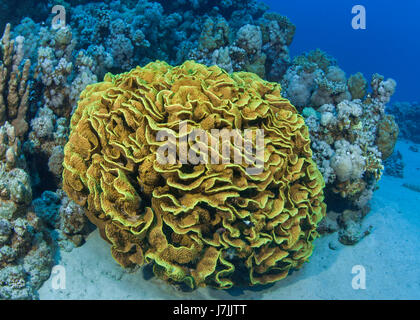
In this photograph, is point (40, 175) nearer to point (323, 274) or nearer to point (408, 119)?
point (323, 274)

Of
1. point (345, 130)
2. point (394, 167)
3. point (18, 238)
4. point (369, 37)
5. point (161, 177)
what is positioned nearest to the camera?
point (161, 177)

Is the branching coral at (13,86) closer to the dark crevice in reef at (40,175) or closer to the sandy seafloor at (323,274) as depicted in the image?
the dark crevice in reef at (40,175)

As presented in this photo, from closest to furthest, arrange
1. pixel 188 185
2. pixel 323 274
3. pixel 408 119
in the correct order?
pixel 188 185 → pixel 323 274 → pixel 408 119

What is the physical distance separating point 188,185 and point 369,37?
128552 millimetres

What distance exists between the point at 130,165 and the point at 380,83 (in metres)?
6.87

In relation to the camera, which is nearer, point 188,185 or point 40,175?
point 188,185

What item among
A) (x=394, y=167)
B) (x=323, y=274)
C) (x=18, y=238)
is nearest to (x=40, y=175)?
(x=18, y=238)

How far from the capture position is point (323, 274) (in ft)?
16.3

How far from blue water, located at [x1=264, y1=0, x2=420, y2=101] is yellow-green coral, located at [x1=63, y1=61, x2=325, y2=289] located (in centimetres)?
7234

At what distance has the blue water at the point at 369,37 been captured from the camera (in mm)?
82562

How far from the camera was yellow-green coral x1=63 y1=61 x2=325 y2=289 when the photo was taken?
350cm

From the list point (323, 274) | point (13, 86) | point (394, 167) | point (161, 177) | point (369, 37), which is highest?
point (369, 37)

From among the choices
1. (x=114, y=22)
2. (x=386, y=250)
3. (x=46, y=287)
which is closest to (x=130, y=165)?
(x=46, y=287)

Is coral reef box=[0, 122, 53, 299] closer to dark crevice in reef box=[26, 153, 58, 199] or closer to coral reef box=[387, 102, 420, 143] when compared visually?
dark crevice in reef box=[26, 153, 58, 199]
